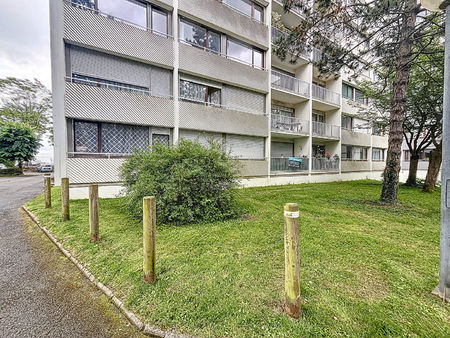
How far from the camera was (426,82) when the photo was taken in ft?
39.7

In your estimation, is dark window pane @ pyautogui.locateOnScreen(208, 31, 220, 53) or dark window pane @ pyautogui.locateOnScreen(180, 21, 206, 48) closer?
dark window pane @ pyautogui.locateOnScreen(180, 21, 206, 48)

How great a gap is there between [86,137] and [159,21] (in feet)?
22.4

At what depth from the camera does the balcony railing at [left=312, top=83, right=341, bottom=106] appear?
16.2 meters

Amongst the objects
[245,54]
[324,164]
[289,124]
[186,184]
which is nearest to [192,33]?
[245,54]

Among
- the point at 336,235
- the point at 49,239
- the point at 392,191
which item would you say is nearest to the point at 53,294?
the point at 49,239

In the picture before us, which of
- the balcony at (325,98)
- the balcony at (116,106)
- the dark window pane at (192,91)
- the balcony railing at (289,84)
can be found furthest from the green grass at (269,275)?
the balcony at (325,98)

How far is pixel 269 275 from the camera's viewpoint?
290cm

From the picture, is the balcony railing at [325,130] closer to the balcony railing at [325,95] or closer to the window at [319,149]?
the window at [319,149]

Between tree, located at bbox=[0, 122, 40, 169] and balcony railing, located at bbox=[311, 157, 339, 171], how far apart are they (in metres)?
29.4

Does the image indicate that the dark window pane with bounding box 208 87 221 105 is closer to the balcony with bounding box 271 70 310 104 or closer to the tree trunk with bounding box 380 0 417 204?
the balcony with bounding box 271 70 310 104

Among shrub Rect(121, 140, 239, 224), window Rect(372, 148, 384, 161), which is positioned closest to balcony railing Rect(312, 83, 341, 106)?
window Rect(372, 148, 384, 161)

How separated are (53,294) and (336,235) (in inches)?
201

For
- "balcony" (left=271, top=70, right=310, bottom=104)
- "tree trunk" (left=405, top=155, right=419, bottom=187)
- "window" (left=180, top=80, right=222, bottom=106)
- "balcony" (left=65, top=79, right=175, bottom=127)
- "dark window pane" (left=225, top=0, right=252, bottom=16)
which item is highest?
"dark window pane" (left=225, top=0, right=252, bottom=16)

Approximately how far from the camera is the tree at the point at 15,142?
2127 centimetres
